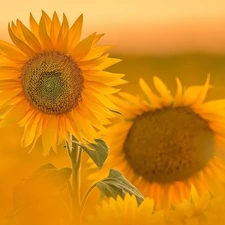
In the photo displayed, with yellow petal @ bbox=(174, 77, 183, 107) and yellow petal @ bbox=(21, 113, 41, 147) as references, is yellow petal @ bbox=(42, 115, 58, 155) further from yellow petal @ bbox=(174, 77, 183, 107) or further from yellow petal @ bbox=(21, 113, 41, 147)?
yellow petal @ bbox=(174, 77, 183, 107)

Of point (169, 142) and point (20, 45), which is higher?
point (20, 45)

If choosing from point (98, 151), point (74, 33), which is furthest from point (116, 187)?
point (74, 33)

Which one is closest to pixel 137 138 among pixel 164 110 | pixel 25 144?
pixel 164 110

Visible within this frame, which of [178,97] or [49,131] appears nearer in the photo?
[49,131]

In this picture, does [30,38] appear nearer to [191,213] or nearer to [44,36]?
[44,36]

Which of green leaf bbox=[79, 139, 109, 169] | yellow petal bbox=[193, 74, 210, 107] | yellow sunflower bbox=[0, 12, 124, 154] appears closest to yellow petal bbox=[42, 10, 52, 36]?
yellow sunflower bbox=[0, 12, 124, 154]

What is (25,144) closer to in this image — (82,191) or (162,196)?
(82,191)
